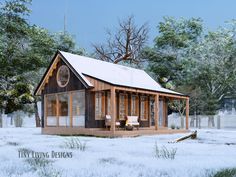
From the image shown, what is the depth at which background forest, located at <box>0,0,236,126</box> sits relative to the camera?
32.3 meters

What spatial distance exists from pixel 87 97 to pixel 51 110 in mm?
3672

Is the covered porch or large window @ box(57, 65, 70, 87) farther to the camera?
large window @ box(57, 65, 70, 87)

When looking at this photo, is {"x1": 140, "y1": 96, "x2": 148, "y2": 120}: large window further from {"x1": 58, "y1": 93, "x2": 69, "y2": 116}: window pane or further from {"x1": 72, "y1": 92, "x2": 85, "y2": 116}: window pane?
{"x1": 58, "y1": 93, "x2": 69, "y2": 116}: window pane

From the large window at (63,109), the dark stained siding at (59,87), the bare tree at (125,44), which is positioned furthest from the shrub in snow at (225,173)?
the bare tree at (125,44)

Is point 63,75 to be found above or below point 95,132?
above

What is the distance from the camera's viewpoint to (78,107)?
19.7 meters

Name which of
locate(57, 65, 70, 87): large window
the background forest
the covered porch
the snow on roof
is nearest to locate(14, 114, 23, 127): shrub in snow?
the background forest

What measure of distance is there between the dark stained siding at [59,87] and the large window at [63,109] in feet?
1.40

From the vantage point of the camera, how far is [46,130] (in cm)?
2083

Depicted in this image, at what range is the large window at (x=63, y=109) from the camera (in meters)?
20.3

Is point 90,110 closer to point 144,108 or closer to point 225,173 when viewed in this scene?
point 144,108

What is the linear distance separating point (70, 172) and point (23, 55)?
29.2 metres

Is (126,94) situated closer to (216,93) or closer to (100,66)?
(100,66)

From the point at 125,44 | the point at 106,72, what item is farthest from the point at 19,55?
the point at 125,44
